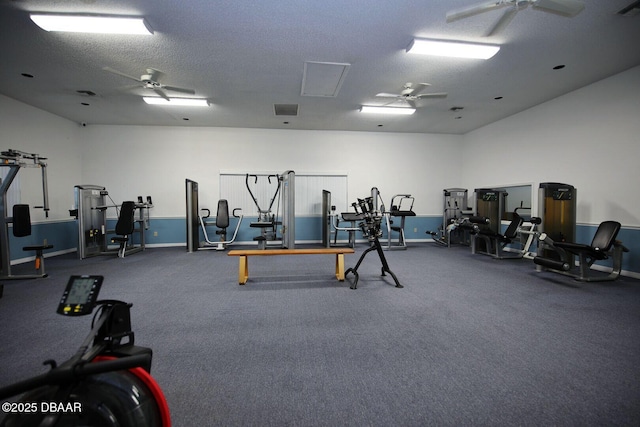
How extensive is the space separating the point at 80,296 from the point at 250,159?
20.3 ft

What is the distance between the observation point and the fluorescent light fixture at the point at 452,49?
320cm

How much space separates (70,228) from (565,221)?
33.8 ft

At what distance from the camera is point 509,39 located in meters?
3.15

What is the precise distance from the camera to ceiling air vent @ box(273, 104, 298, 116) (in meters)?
5.32

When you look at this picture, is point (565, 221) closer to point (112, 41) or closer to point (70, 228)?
point (112, 41)

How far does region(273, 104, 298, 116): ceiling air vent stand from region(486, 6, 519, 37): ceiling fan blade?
11.3 ft

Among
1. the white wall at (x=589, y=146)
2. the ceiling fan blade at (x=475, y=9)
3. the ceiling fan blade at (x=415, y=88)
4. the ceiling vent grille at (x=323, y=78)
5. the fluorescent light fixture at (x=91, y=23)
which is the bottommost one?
the white wall at (x=589, y=146)

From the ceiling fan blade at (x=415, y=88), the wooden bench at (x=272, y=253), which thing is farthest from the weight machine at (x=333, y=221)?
the ceiling fan blade at (x=415, y=88)

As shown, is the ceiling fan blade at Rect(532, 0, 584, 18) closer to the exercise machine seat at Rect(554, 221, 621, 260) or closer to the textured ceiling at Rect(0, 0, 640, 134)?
the textured ceiling at Rect(0, 0, 640, 134)

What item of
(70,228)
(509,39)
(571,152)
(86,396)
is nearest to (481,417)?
(86,396)

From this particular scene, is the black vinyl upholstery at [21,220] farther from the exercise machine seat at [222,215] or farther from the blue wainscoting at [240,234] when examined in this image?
the exercise machine seat at [222,215]

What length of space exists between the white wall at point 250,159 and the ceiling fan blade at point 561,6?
494cm

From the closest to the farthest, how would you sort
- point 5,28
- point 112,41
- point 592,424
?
point 592,424, point 5,28, point 112,41

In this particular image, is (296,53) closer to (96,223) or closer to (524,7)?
(524,7)
